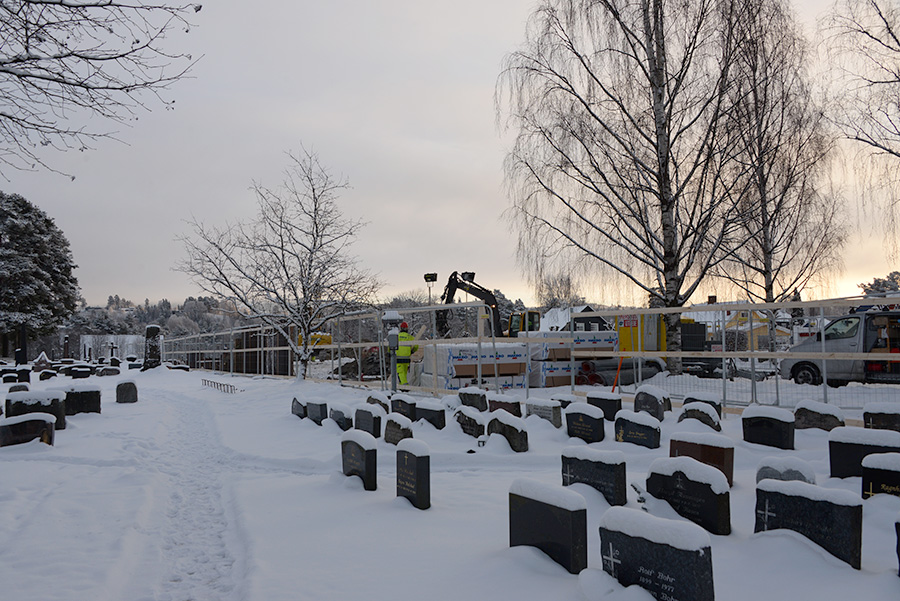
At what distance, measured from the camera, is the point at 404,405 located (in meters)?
10.4

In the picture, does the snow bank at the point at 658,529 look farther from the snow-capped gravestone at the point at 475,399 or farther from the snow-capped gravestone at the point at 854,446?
the snow-capped gravestone at the point at 475,399

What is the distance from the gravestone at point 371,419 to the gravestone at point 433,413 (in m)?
0.98

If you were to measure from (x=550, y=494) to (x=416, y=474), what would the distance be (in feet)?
6.00

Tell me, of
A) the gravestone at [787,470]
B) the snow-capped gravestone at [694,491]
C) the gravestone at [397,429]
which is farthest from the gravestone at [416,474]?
the gravestone at [787,470]

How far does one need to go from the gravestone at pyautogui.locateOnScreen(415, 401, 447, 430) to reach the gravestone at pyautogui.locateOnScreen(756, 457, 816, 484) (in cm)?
503

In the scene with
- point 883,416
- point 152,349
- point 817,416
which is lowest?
point 817,416

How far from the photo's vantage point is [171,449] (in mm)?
9297

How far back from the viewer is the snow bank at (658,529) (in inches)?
132

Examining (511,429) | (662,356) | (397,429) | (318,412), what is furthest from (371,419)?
(662,356)

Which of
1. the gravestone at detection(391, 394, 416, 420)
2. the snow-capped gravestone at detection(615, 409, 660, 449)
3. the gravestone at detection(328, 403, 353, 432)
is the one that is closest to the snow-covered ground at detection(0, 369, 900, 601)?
the snow-capped gravestone at detection(615, 409, 660, 449)

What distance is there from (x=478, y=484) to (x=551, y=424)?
110 inches

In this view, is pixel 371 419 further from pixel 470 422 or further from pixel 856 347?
pixel 856 347

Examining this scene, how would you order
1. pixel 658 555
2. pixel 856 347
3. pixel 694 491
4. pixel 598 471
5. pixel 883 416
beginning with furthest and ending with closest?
1. pixel 856 347
2. pixel 883 416
3. pixel 598 471
4. pixel 694 491
5. pixel 658 555

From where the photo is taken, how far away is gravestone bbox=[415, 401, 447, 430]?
9.57 m
